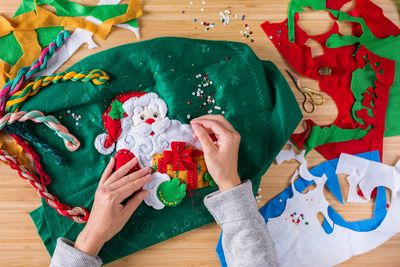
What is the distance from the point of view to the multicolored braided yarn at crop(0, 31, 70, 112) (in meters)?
0.86

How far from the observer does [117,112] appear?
878mm

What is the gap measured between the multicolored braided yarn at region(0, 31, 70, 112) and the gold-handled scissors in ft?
2.46

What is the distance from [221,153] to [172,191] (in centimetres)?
18

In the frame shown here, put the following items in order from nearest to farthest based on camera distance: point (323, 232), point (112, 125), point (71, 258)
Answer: point (71, 258) < point (112, 125) < point (323, 232)

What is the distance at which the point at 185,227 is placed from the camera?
919 millimetres

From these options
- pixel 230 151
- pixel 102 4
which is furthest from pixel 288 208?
pixel 102 4

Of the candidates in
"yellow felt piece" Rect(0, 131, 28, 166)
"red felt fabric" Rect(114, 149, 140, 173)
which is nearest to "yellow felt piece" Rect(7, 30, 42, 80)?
"yellow felt piece" Rect(0, 131, 28, 166)

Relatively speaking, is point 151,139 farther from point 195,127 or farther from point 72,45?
point 72,45

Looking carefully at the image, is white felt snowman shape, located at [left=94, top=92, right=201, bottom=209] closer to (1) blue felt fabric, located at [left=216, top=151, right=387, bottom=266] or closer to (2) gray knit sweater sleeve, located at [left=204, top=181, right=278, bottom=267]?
(2) gray knit sweater sleeve, located at [left=204, top=181, right=278, bottom=267]

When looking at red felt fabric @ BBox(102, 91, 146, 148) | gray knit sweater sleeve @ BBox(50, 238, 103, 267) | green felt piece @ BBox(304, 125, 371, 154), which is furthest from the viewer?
green felt piece @ BBox(304, 125, 371, 154)

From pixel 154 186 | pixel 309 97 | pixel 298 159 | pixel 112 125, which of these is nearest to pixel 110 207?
pixel 154 186

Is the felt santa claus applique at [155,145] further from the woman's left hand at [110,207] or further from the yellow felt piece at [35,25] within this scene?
the yellow felt piece at [35,25]

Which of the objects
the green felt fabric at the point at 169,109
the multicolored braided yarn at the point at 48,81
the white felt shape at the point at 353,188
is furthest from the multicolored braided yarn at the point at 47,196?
the white felt shape at the point at 353,188

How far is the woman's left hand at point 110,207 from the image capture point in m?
0.78
